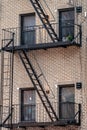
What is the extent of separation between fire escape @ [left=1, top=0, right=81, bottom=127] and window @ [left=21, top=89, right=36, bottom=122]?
522mm

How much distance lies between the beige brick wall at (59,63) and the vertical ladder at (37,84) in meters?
0.37

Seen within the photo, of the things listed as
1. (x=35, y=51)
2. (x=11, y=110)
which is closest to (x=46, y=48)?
(x=35, y=51)

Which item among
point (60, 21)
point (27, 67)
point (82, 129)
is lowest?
point (82, 129)

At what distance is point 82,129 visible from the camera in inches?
1228

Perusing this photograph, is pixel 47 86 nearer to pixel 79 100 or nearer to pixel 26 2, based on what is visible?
pixel 79 100

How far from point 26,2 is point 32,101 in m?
4.42

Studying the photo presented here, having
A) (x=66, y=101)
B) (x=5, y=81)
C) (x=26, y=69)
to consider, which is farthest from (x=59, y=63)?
(x=5, y=81)

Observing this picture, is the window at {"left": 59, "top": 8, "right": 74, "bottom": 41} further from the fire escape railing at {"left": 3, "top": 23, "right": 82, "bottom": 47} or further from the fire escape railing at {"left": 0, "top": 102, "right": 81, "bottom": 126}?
the fire escape railing at {"left": 0, "top": 102, "right": 81, "bottom": 126}

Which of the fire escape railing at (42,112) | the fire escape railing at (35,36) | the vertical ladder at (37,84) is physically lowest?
the fire escape railing at (42,112)

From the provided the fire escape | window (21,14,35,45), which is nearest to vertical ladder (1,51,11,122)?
the fire escape

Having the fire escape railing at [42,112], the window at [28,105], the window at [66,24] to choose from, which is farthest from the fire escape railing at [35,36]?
the fire escape railing at [42,112]

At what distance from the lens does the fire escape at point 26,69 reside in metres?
31.9

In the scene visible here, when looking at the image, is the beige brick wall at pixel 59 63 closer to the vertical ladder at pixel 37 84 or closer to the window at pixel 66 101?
the window at pixel 66 101

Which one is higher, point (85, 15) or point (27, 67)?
point (85, 15)
